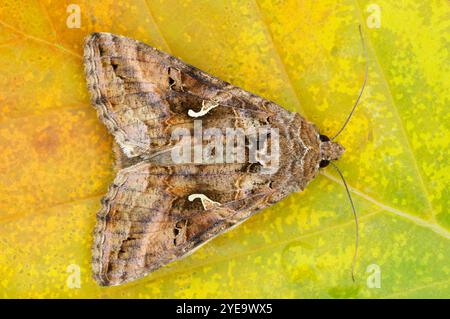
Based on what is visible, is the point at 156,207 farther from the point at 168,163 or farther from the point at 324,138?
the point at 324,138

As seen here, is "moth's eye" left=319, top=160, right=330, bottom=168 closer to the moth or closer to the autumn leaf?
the moth

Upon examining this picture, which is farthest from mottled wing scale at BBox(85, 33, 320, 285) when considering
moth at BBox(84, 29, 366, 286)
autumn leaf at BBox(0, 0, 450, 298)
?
autumn leaf at BBox(0, 0, 450, 298)

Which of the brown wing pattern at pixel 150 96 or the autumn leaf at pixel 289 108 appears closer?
the brown wing pattern at pixel 150 96

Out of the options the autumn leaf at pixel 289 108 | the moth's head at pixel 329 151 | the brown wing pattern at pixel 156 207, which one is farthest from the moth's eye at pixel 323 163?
the brown wing pattern at pixel 156 207

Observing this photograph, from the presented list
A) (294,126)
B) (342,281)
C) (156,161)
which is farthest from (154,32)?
(342,281)

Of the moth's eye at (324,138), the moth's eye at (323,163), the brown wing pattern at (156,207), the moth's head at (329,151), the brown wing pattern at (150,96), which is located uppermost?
the brown wing pattern at (150,96)

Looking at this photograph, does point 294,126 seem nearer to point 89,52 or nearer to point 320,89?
point 320,89

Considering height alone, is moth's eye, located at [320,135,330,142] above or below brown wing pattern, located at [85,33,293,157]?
below

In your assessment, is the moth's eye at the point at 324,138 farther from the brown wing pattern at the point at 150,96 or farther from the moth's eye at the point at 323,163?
the brown wing pattern at the point at 150,96
